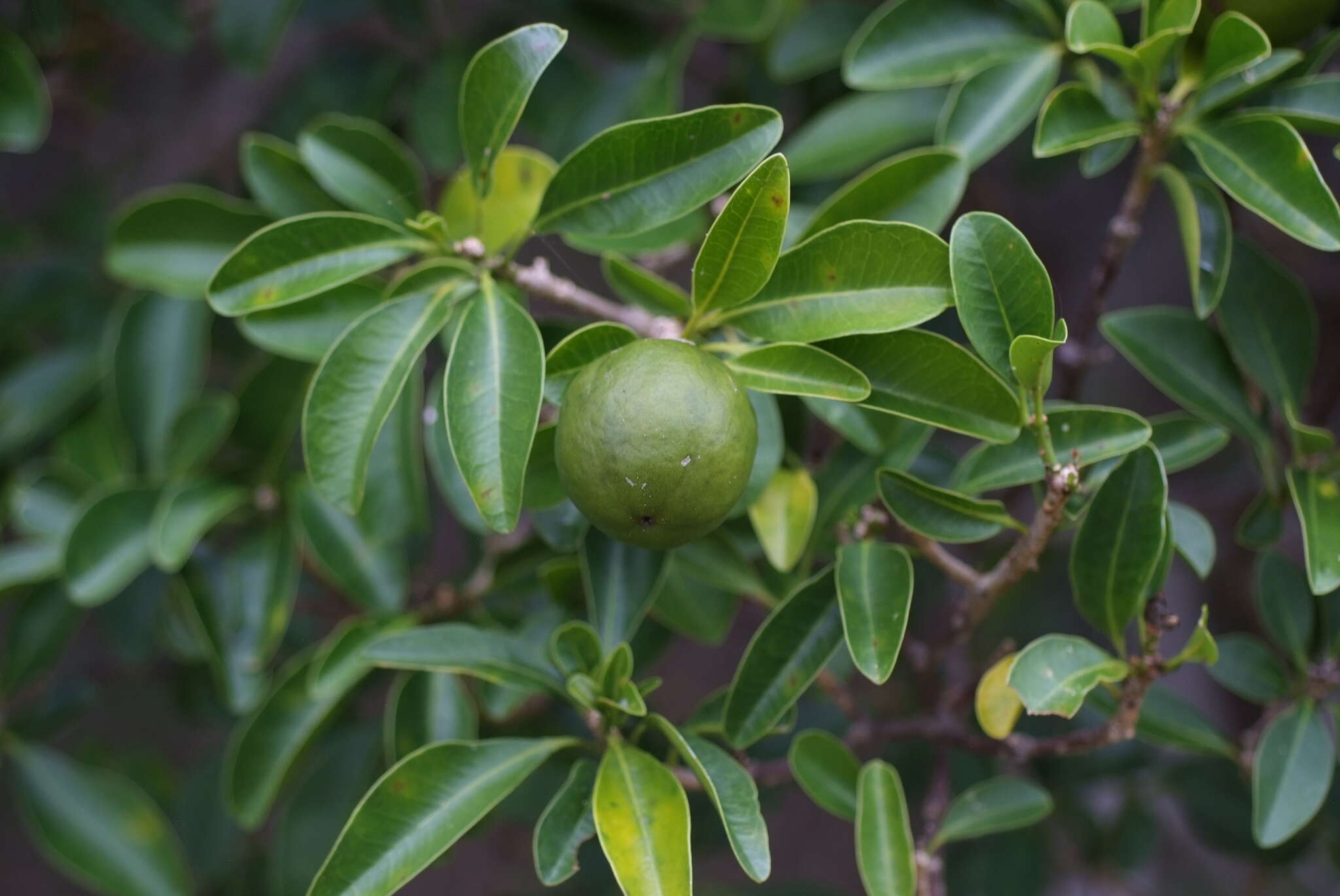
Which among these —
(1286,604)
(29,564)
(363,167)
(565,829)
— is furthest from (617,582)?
(29,564)

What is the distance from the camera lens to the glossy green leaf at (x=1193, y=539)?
0.88 meters

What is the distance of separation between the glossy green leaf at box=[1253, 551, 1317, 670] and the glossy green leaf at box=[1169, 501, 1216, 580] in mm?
240

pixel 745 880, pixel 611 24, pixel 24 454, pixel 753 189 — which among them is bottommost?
pixel 745 880

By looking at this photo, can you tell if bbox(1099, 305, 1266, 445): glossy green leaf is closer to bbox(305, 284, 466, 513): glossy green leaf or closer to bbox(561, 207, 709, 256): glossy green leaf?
bbox(561, 207, 709, 256): glossy green leaf

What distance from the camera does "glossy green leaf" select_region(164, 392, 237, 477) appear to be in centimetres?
122

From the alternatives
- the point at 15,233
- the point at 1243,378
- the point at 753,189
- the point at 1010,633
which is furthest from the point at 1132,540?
the point at 15,233

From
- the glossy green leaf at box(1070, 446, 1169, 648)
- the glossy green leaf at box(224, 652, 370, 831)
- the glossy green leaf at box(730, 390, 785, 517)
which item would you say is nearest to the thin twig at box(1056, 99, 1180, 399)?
the glossy green leaf at box(1070, 446, 1169, 648)

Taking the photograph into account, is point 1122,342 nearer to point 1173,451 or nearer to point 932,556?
point 1173,451

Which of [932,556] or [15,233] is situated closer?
[932,556]

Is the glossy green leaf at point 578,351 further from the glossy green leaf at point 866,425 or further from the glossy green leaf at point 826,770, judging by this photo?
the glossy green leaf at point 826,770

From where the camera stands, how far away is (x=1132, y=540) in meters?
0.85

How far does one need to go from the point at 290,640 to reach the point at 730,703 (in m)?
1.00

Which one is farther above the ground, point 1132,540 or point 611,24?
point 611,24

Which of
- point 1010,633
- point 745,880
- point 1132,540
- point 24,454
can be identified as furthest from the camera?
point 745,880
